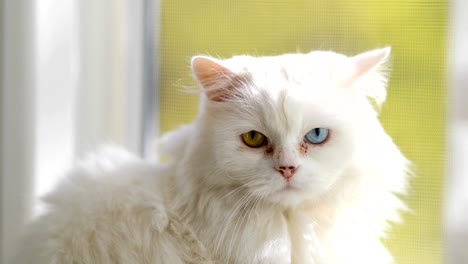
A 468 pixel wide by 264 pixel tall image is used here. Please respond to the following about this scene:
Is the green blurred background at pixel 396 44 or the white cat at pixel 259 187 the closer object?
the white cat at pixel 259 187

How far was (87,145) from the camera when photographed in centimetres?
178

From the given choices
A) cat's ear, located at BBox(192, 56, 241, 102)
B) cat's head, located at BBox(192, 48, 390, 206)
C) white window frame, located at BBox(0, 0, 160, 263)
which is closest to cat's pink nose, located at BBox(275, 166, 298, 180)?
cat's head, located at BBox(192, 48, 390, 206)

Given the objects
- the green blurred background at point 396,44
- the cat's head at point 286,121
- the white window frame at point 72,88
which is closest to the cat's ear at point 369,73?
the cat's head at point 286,121

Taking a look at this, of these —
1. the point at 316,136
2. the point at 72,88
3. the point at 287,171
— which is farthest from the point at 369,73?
the point at 72,88

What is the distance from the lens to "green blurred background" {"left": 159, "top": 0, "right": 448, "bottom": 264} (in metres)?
1.58

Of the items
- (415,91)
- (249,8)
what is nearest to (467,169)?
(415,91)

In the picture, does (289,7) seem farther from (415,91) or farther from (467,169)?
(467,169)

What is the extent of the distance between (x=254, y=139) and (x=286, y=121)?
0.09m

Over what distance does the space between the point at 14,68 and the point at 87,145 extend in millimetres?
363

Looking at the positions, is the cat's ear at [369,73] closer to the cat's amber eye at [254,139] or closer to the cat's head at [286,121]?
the cat's head at [286,121]

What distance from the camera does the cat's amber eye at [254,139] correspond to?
1254 millimetres

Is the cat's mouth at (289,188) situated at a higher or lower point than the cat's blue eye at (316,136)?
lower

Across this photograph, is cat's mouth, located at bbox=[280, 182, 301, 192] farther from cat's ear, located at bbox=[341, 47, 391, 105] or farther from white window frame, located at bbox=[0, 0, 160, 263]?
white window frame, located at bbox=[0, 0, 160, 263]

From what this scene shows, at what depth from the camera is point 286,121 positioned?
121 cm
